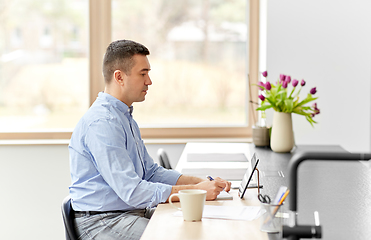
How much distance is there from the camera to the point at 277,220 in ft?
4.00

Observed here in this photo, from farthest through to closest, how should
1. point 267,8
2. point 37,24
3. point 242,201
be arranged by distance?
point 37,24 → point 267,8 → point 242,201

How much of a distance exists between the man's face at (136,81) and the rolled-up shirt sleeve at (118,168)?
20cm

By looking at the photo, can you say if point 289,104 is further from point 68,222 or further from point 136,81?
point 68,222

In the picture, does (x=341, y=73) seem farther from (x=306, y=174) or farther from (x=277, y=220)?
(x=277, y=220)

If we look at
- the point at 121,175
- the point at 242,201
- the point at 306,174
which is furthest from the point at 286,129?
the point at 121,175

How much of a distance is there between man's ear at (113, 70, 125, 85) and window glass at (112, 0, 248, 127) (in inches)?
68.4

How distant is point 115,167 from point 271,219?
2.10 ft

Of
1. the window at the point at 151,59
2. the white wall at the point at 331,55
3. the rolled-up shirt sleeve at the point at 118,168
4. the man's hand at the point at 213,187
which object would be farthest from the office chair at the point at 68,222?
the white wall at the point at 331,55

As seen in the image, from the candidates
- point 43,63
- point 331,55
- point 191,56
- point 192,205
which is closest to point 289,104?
point 331,55

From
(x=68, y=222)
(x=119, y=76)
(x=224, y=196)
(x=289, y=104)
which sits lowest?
(x=68, y=222)

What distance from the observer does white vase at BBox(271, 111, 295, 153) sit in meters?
2.73

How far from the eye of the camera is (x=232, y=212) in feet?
4.68

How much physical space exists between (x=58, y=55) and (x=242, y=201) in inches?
97.5

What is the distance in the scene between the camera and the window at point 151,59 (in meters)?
3.55
